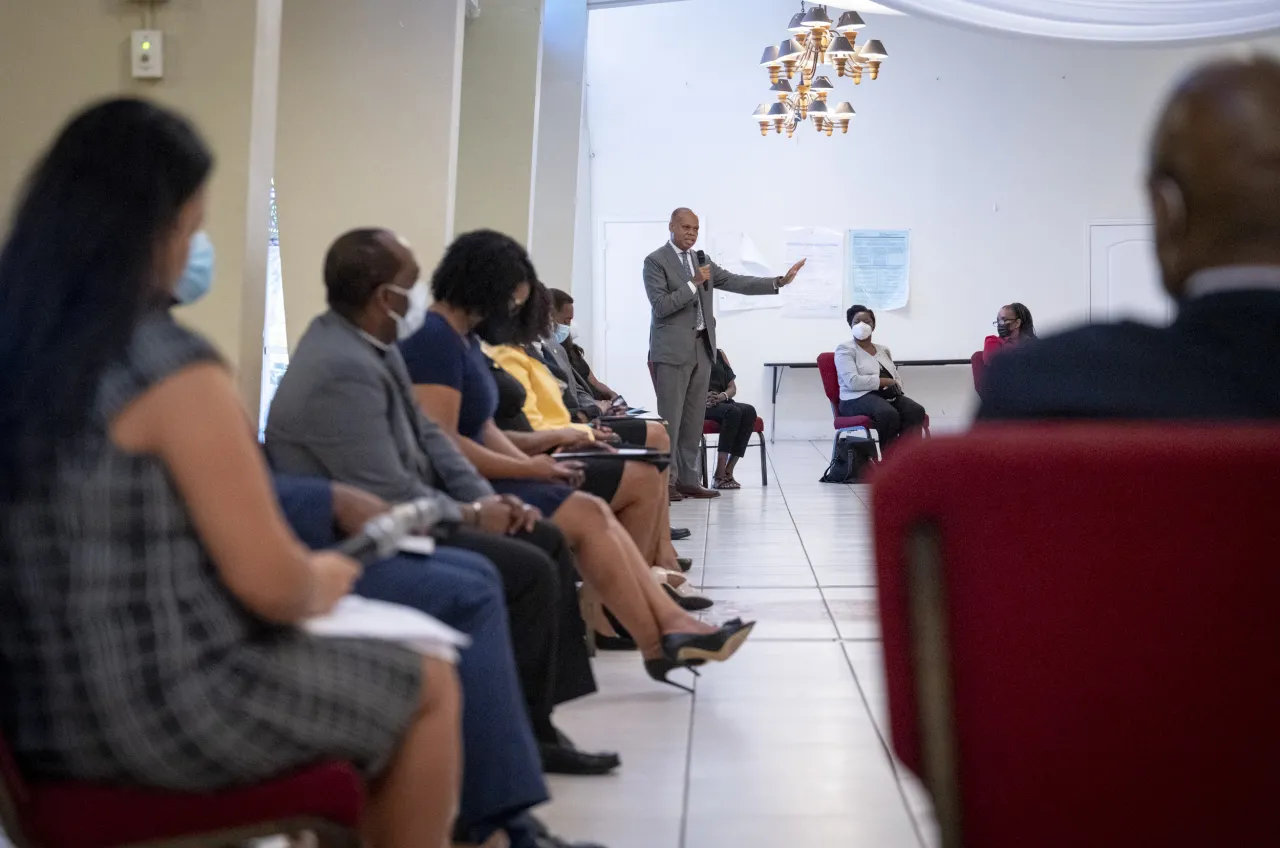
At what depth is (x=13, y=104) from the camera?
3.28 metres

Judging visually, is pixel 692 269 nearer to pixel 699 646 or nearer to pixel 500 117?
pixel 500 117

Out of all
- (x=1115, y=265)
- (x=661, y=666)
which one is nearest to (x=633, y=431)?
(x=661, y=666)

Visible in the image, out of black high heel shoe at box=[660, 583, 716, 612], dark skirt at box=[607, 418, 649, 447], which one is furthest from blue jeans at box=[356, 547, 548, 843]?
dark skirt at box=[607, 418, 649, 447]

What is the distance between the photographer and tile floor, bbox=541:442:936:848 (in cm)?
257

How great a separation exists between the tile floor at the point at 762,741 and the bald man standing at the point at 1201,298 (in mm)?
377

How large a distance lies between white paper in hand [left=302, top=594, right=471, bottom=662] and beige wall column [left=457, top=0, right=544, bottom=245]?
17.8 feet

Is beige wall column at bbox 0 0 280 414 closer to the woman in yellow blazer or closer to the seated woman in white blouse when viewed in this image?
the woman in yellow blazer

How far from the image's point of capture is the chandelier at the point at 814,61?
8.91 meters

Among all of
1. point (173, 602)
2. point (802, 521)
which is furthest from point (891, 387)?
point (173, 602)

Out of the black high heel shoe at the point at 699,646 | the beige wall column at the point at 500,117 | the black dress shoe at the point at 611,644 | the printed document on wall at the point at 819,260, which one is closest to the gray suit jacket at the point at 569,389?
the beige wall column at the point at 500,117

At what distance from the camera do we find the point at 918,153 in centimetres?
1296

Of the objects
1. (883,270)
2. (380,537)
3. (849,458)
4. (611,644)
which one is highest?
(883,270)

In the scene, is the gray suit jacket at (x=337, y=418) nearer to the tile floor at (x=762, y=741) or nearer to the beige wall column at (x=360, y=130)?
the tile floor at (x=762, y=741)

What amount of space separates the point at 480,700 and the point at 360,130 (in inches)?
134
